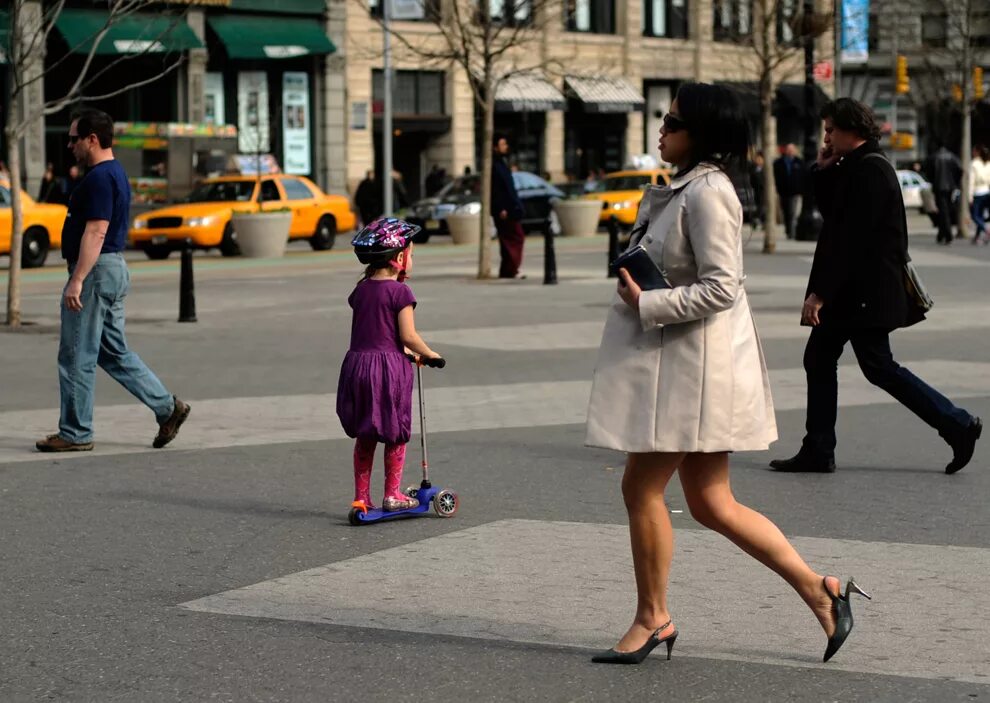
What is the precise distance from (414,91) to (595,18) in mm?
8298

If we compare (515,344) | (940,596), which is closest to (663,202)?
(940,596)

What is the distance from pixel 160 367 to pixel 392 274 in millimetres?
6914

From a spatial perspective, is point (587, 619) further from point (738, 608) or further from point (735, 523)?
point (735, 523)

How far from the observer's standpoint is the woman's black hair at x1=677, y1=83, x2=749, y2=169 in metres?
5.32

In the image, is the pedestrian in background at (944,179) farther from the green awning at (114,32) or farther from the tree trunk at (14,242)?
the tree trunk at (14,242)

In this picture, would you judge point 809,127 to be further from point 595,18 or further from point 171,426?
point 171,426

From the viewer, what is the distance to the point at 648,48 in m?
58.5

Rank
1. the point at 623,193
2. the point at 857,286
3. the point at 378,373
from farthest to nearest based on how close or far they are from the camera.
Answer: the point at 623,193 → the point at 857,286 → the point at 378,373

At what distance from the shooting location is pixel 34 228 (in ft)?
99.3

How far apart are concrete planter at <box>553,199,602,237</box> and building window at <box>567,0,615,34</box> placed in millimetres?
16898

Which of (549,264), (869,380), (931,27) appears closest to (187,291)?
(549,264)

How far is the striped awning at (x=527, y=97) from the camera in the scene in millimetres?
52438

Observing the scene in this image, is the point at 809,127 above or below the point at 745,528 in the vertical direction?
above

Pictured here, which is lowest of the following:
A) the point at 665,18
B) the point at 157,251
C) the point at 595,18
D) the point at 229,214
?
the point at 157,251
